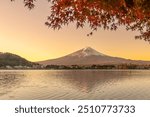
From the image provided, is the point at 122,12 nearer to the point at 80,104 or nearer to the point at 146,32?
the point at 80,104

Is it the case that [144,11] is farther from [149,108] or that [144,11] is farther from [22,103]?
[22,103]

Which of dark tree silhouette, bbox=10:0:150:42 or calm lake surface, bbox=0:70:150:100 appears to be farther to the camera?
calm lake surface, bbox=0:70:150:100

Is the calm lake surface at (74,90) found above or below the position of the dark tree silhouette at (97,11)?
below

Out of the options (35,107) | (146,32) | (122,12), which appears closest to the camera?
(122,12)

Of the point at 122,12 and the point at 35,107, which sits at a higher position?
the point at 122,12

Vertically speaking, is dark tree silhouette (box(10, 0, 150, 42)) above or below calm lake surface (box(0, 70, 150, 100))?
above

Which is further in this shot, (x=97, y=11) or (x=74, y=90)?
(x=74, y=90)

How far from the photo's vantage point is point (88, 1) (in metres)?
13.7

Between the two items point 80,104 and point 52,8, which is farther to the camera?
point 80,104

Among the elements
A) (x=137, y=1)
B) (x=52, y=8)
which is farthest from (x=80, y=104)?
(x=137, y=1)

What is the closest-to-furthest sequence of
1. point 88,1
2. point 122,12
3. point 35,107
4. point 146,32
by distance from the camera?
point 88,1, point 122,12, point 35,107, point 146,32

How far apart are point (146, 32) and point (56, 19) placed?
6.89 meters

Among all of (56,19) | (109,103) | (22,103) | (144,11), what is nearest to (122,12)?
(144,11)

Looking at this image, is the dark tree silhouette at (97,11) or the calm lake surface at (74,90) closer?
the dark tree silhouette at (97,11)
